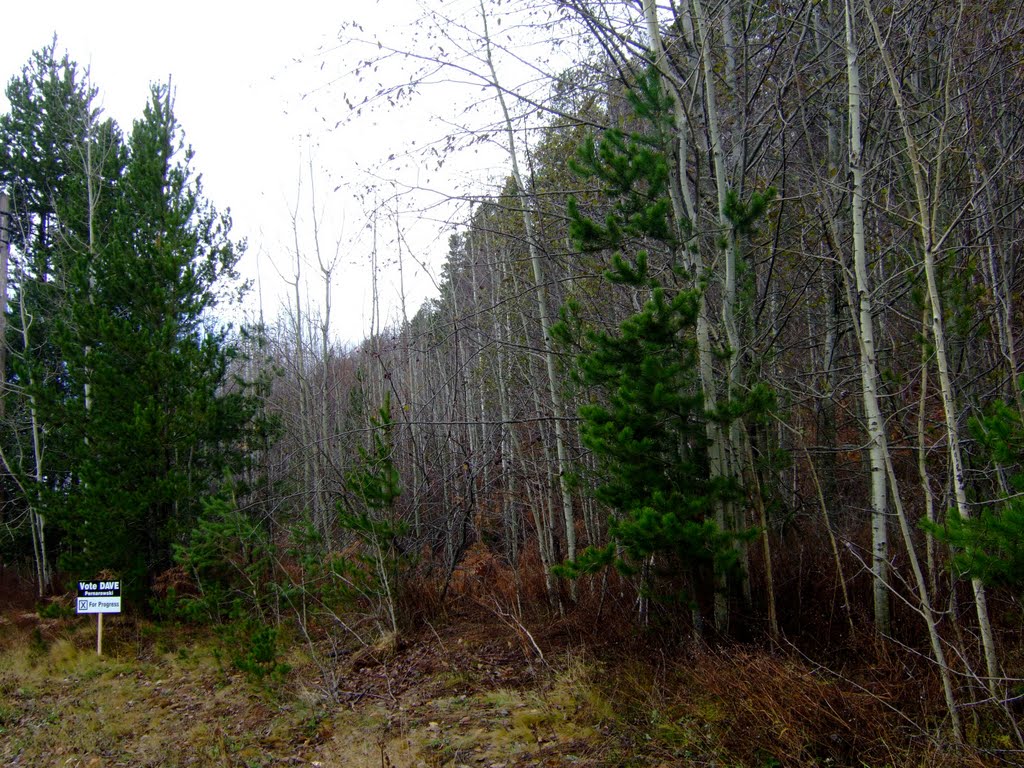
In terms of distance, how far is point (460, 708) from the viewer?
610cm

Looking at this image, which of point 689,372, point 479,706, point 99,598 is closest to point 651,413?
point 689,372

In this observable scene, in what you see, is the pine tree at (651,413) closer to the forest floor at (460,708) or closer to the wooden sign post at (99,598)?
the forest floor at (460,708)

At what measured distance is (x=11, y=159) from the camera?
14.7 meters

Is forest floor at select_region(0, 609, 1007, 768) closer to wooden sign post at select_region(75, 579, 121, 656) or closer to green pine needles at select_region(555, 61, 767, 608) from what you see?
wooden sign post at select_region(75, 579, 121, 656)

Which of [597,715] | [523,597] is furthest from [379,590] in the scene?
[597,715]

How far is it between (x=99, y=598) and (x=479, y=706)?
638 centimetres

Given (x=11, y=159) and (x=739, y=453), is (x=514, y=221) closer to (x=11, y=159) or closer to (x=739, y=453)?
(x=739, y=453)

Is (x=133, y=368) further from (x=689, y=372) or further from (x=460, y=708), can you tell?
(x=689, y=372)

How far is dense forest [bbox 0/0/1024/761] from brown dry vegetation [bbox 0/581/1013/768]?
33cm

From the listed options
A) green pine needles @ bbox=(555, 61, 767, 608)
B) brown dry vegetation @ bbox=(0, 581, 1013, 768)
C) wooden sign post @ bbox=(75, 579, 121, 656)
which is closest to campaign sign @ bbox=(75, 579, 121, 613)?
wooden sign post @ bbox=(75, 579, 121, 656)

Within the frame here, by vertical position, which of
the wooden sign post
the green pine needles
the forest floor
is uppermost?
the green pine needles

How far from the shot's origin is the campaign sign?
31.2 feet

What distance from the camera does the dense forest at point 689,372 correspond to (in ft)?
15.7

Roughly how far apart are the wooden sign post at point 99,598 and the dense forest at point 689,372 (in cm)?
75
